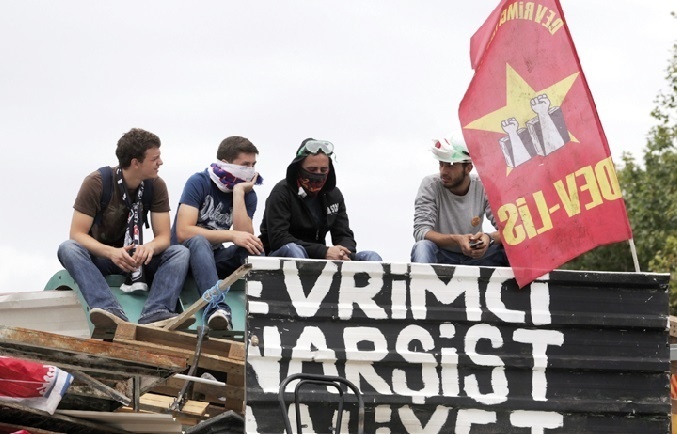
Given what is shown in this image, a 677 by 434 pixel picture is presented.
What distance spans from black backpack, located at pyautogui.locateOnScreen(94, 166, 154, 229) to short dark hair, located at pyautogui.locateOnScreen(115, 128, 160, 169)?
0.15m

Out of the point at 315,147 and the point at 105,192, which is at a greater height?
the point at 315,147

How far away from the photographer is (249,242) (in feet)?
34.8

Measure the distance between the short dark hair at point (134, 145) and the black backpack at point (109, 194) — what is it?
5.8 inches

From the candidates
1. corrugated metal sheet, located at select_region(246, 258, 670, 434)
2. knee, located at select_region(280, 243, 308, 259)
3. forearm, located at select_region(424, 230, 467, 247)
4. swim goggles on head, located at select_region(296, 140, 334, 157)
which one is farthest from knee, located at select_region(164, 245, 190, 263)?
corrugated metal sheet, located at select_region(246, 258, 670, 434)

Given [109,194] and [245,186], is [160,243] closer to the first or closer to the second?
[109,194]

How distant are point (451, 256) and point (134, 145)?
2.63 metres

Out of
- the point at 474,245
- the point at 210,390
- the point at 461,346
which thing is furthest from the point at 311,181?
the point at 461,346

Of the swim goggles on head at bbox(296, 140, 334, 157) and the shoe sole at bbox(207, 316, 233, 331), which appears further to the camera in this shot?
the swim goggles on head at bbox(296, 140, 334, 157)

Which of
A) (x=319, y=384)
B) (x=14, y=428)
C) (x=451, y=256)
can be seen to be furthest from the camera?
(x=451, y=256)

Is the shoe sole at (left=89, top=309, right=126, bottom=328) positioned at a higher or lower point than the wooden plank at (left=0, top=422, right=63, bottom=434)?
higher

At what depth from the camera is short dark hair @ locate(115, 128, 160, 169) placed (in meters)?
10.6

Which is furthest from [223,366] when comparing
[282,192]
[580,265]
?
[580,265]

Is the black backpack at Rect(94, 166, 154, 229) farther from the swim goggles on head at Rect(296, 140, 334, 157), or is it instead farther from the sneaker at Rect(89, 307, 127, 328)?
the swim goggles on head at Rect(296, 140, 334, 157)

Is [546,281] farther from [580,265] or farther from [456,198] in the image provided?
[580,265]
